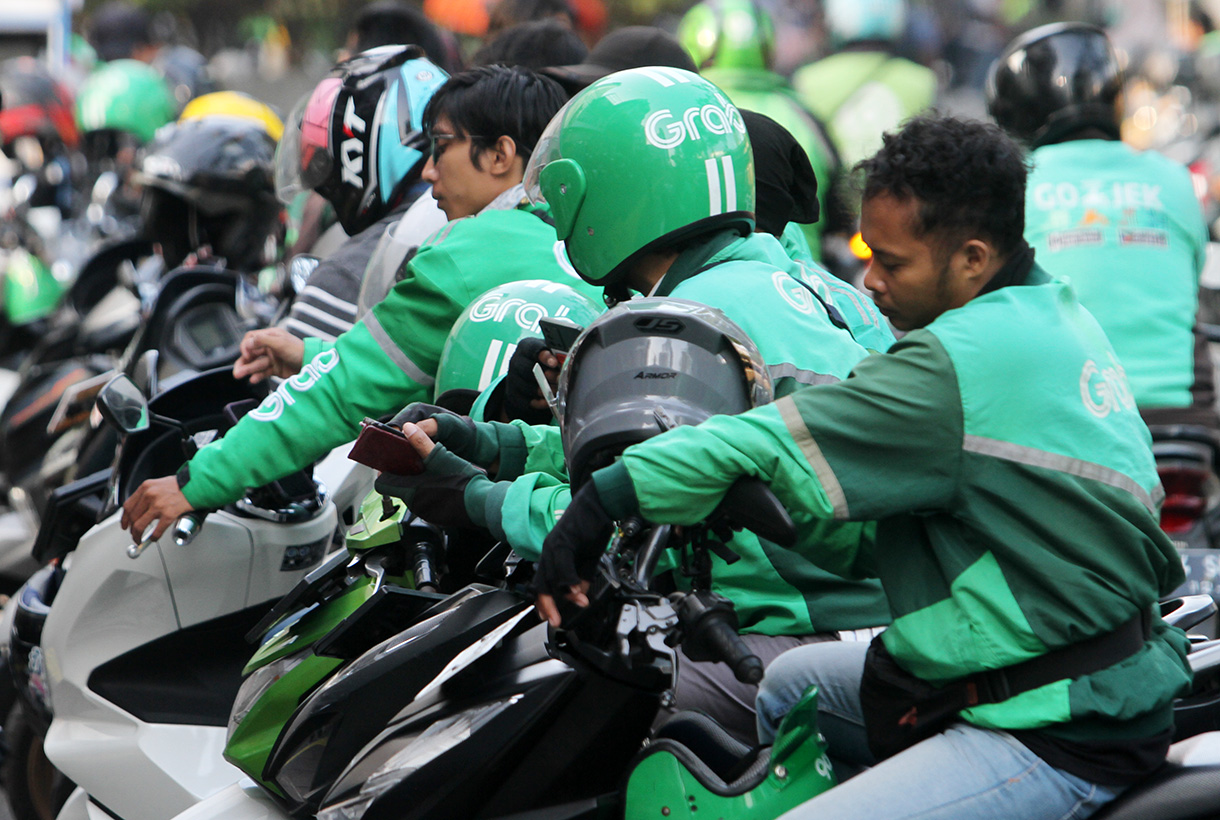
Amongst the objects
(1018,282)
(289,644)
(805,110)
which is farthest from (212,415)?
(805,110)

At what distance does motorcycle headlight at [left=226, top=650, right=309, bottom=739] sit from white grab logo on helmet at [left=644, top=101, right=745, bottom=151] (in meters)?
1.08

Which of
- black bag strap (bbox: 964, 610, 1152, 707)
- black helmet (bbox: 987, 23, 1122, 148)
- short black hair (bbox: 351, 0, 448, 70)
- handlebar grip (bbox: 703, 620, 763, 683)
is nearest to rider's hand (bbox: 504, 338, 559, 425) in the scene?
handlebar grip (bbox: 703, 620, 763, 683)

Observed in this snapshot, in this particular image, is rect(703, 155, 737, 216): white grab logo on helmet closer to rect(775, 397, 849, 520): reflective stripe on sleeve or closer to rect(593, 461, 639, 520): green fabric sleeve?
rect(775, 397, 849, 520): reflective stripe on sleeve

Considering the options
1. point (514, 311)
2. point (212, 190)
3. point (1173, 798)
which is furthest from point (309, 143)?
point (1173, 798)

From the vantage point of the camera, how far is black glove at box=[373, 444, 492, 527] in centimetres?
236

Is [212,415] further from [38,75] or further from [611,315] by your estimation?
[38,75]

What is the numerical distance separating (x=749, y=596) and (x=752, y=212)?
0.72 m

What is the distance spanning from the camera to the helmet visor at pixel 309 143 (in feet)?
14.4

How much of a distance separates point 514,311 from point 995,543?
1.18 m

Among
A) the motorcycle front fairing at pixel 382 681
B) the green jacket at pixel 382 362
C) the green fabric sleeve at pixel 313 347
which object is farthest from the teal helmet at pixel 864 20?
the motorcycle front fairing at pixel 382 681

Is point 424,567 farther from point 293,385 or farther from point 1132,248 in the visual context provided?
point 1132,248

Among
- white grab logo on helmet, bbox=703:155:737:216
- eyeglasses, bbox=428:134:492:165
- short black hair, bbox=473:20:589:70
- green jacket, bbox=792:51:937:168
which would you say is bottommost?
green jacket, bbox=792:51:937:168

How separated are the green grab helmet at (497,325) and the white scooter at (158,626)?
29.5 inches

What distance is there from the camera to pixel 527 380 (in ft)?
8.52
